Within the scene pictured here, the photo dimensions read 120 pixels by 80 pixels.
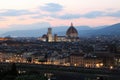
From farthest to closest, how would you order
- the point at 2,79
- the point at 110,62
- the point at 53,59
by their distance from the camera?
1. the point at 53,59
2. the point at 110,62
3. the point at 2,79

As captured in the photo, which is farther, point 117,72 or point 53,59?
point 53,59

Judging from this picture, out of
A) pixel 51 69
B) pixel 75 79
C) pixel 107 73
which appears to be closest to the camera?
pixel 75 79

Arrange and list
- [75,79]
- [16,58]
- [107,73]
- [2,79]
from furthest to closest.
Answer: [16,58] < [107,73] < [75,79] < [2,79]

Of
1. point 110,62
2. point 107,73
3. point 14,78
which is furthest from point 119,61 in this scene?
point 14,78

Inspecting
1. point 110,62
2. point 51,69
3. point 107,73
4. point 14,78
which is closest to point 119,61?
point 110,62

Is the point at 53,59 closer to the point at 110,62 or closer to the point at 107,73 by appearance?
the point at 110,62

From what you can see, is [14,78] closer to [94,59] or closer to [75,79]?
[75,79]

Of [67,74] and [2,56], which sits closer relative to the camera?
[67,74]

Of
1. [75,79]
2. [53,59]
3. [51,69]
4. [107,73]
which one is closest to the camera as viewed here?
[75,79]
